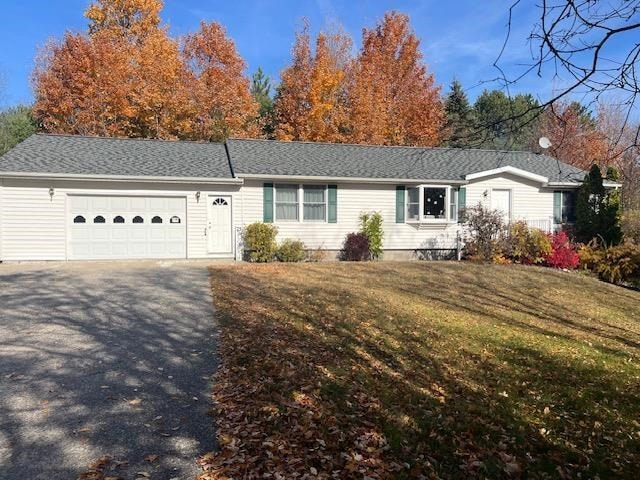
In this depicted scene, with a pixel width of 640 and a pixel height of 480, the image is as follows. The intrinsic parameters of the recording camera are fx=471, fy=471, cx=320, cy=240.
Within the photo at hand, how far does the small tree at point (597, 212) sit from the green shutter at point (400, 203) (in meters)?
6.52

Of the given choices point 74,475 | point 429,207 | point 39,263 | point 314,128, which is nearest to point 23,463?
point 74,475

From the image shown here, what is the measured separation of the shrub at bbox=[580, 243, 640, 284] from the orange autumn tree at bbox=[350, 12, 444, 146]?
12609mm

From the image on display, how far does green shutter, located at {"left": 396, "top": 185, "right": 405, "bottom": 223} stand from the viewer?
16344 mm

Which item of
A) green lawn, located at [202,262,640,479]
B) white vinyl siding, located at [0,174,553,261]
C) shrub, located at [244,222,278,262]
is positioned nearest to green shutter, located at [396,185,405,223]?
white vinyl siding, located at [0,174,553,261]

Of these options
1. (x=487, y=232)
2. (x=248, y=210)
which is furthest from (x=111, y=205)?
(x=487, y=232)

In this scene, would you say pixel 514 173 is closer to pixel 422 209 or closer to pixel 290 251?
pixel 422 209

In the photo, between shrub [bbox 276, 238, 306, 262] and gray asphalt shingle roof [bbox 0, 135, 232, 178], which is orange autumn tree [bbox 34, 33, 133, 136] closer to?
gray asphalt shingle roof [bbox 0, 135, 232, 178]

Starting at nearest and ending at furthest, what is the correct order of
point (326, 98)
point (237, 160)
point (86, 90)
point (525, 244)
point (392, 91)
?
1. point (525, 244)
2. point (237, 160)
3. point (86, 90)
4. point (326, 98)
5. point (392, 91)

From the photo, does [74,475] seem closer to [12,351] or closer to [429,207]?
[12,351]

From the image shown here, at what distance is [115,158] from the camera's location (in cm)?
1538

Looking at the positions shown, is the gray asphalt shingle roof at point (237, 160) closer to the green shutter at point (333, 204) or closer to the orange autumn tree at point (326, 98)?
the green shutter at point (333, 204)

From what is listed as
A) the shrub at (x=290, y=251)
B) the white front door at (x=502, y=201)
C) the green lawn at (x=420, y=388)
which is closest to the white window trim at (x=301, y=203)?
the shrub at (x=290, y=251)

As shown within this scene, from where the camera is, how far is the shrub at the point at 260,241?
14.5 m

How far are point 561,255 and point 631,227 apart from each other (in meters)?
4.51
